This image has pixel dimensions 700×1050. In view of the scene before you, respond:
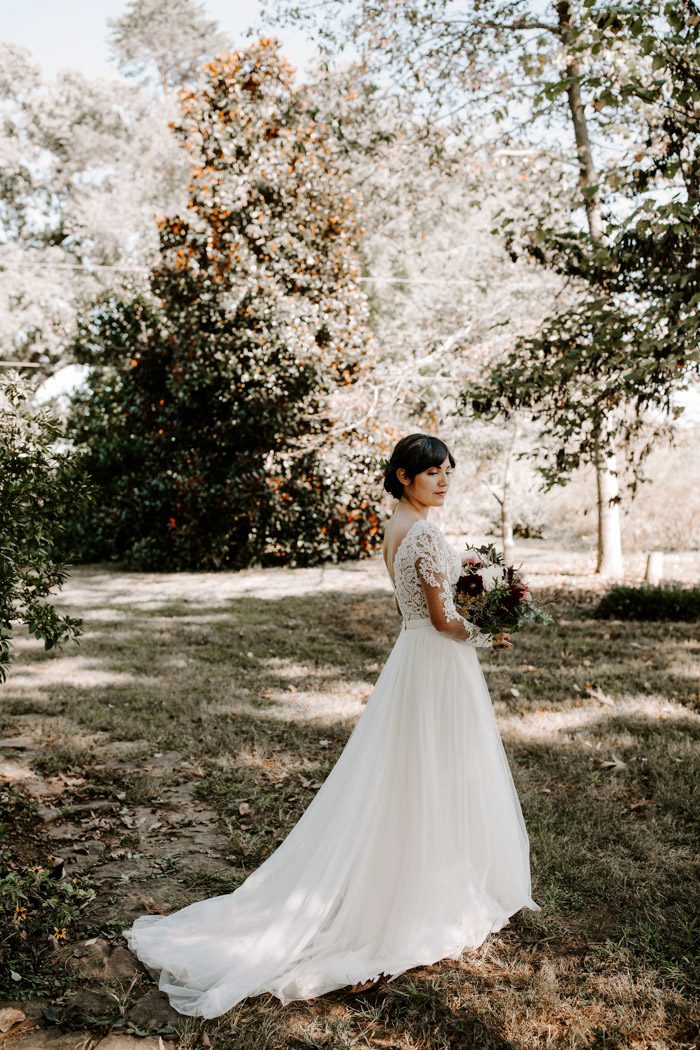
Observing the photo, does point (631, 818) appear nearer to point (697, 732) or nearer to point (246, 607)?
point (697, 732)

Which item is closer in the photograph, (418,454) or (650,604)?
(418,454)

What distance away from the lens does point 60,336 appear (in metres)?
21.9

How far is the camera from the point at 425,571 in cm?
325

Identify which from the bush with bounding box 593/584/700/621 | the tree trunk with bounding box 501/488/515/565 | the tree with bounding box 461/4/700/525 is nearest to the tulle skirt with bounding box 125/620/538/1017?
the tree with bounding box 461/4/700/525

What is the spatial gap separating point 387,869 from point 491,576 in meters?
1.25

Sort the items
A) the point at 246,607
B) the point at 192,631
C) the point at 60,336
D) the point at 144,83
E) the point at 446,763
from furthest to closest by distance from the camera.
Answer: the point at 144,83
the point at 60,336
the point at 246,607
the point at 192,631
the point at 446,763

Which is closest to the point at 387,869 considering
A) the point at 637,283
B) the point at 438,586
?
the point at 438,586

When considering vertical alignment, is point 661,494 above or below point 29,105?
below

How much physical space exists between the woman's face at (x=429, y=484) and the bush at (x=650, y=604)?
23.2 feet

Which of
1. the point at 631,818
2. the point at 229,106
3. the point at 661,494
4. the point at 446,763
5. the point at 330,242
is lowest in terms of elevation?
the point at 631,818

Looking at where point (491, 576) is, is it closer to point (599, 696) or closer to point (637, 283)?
point (637, 283)

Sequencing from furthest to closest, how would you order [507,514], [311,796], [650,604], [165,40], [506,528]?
[165,40]
[506,528]
[507,514]
[650,604]
[311,796]

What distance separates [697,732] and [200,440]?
1054 centimetres

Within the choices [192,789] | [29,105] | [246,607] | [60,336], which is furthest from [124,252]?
[192,789]
